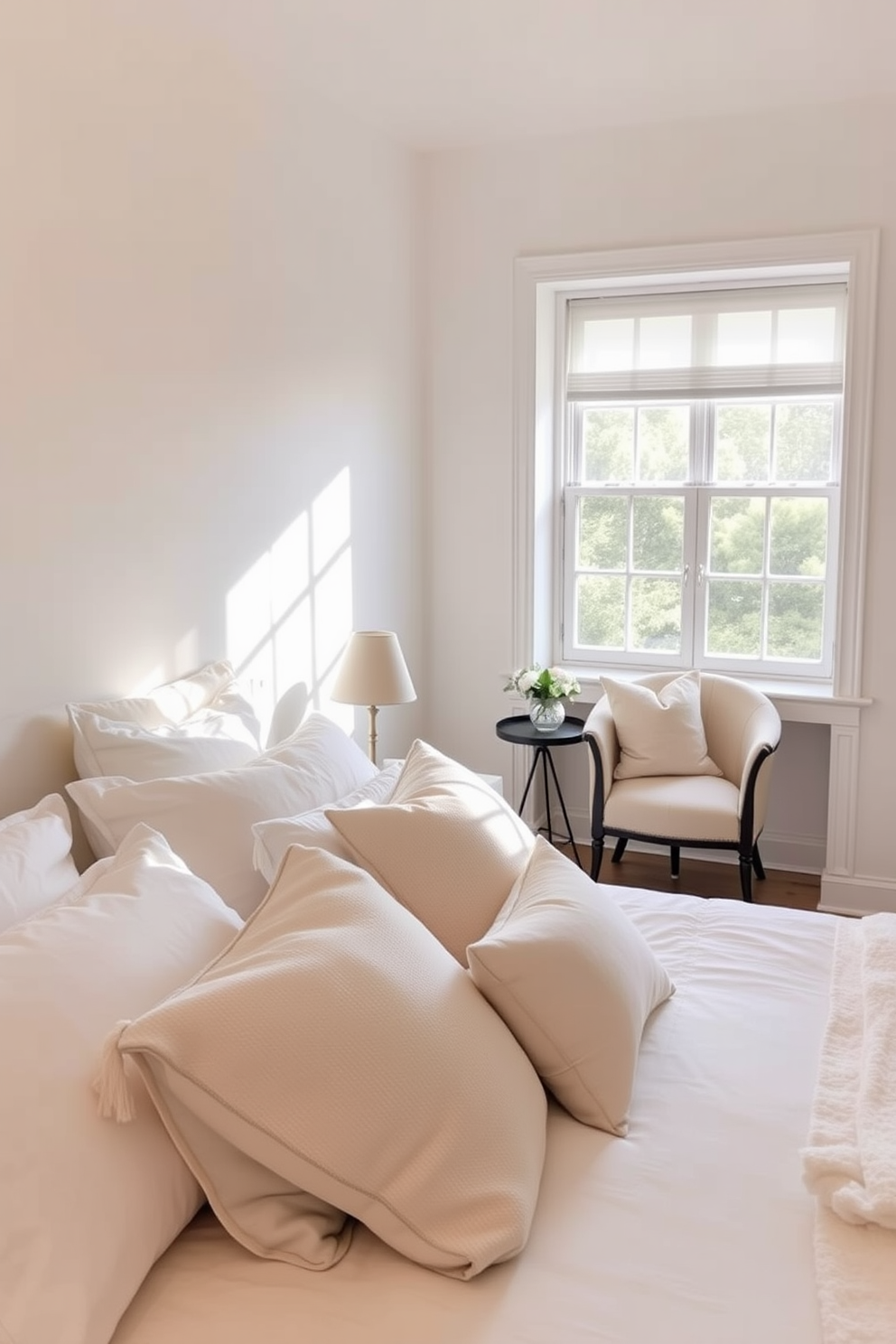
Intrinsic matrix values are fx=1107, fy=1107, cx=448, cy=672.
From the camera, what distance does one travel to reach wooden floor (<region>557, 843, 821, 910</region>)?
427 centimetres

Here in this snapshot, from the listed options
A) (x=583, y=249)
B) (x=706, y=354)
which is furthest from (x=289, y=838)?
(x=706, y=354)

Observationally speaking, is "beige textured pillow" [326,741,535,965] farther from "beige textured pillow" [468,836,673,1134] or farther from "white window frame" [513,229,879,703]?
"white window frame" [513,229,879,703]

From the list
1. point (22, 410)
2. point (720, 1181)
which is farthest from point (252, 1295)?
point (22, 410)

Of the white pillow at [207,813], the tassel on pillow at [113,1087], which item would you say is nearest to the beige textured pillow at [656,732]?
the white pillow at [207,813]

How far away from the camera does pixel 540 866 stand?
7.00 feet

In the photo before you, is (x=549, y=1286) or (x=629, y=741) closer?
(x=549, y=1286)

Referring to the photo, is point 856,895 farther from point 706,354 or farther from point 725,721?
point 706,354

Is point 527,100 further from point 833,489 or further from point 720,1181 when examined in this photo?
point 720,1181

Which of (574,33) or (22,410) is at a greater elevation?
(574,33)

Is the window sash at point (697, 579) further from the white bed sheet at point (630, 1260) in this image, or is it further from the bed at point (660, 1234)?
the white bed sheet at point (630, 1260)

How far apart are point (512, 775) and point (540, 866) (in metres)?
2.57

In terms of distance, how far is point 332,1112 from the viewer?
1.40 metres

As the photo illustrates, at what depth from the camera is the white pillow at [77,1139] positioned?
123 centimetres

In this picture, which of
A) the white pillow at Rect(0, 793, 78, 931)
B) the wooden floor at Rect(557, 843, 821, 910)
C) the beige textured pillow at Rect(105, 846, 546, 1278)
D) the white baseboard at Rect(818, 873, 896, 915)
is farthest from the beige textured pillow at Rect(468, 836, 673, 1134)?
the white baseboard at Rect(818, 873, 896, 915)
